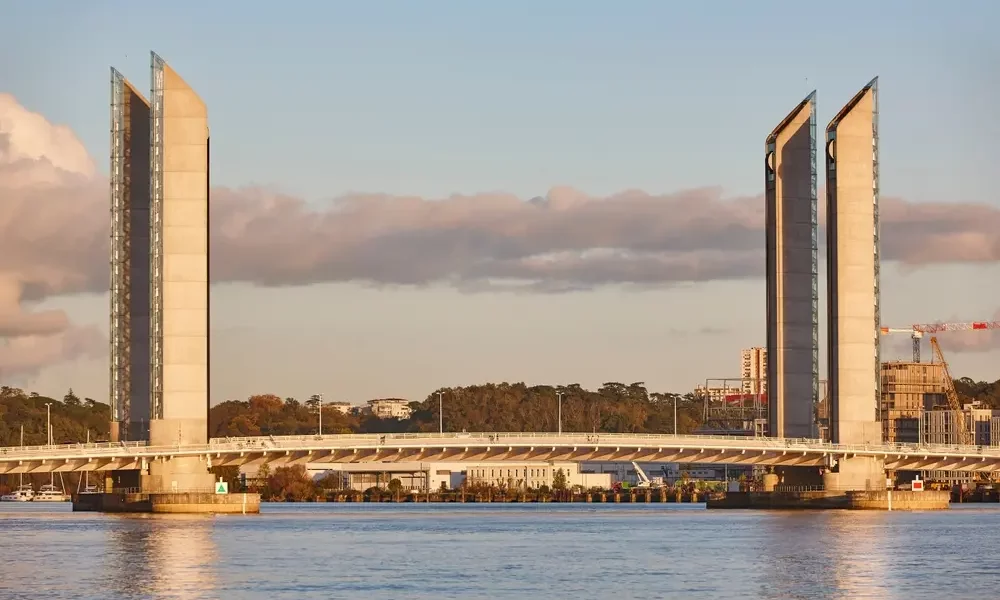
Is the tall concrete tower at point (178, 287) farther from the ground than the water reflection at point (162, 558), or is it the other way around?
the tall concrete tower at point (178, 287)

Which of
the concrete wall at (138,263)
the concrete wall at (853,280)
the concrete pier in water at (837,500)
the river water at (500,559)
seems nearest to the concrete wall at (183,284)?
the river water at (500,559)

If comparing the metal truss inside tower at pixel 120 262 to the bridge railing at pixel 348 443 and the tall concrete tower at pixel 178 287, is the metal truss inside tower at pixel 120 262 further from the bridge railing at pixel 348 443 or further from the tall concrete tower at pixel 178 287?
the tall concrete tower at pixel 178 287

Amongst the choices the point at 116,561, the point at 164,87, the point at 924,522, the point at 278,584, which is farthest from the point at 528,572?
the point at 164,87

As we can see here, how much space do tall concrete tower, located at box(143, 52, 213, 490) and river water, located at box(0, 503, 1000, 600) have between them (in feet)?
26.7

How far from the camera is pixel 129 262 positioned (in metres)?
154

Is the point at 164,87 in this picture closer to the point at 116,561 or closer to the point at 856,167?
the point at 856,167

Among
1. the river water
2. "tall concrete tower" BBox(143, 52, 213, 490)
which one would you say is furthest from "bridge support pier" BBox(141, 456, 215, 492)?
the river water

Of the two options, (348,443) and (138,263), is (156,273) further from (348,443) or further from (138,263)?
(348,443)

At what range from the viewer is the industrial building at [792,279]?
520 ft

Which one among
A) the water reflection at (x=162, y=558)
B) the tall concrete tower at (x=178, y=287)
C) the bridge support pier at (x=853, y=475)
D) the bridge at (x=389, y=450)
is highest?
the tall concrete tower at (x=178, y=287)

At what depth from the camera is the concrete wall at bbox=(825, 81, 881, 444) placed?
154750 mm

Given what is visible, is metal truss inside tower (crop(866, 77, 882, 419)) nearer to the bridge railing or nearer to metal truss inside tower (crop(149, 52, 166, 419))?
the bridge railing

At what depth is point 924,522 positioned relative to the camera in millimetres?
133250

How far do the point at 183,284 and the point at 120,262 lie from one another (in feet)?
42.9
